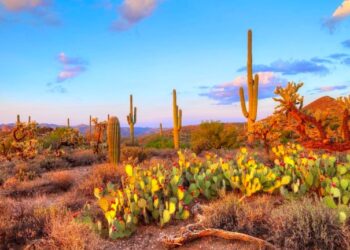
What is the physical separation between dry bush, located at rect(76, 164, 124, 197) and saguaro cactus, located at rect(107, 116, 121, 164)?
2182 millimetres

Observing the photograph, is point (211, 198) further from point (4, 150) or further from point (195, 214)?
point (4, 150)

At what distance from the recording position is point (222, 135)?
1916 cm

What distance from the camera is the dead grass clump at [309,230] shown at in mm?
4449

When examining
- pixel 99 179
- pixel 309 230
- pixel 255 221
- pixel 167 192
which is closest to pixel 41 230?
pixel 167 192

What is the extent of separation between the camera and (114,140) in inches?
536

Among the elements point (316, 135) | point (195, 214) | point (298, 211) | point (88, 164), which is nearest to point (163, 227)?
point (195, 214)

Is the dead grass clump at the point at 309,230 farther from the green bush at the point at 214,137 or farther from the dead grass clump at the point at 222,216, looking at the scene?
the green bush at the point at 214,137

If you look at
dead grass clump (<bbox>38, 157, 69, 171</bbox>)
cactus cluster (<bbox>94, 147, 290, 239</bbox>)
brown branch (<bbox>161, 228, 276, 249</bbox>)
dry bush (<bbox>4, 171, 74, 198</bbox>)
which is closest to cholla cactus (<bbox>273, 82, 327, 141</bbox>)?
cactus cluster (<bbox>94, 147, 290, 239</bbox>)

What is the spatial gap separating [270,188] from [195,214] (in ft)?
5.42

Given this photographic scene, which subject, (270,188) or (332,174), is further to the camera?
(332,174)

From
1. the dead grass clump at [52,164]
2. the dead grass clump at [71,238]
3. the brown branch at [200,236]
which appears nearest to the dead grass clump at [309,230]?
the brown branch at [200,236]

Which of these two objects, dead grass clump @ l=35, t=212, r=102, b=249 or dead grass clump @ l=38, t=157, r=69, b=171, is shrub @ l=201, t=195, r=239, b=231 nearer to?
dead grass clump @ l=35, t=212, r=102, b=249

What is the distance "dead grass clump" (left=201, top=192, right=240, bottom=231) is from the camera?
5238 mm

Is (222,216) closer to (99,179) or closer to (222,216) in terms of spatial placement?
(222,216)
